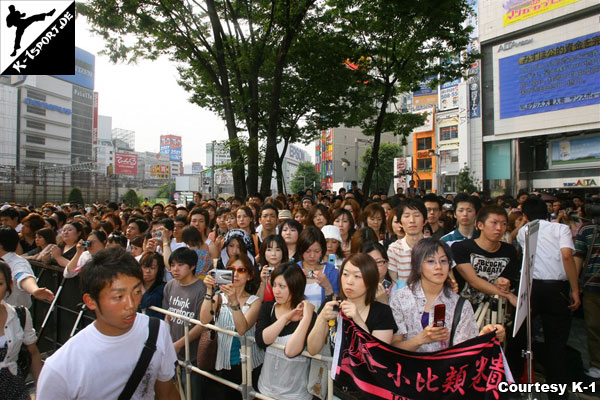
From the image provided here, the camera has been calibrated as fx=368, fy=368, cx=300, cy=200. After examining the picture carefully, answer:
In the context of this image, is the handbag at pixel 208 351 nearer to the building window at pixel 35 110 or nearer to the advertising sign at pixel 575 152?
the advertising sign at pixel 575 152

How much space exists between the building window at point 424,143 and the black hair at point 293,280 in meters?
45.4

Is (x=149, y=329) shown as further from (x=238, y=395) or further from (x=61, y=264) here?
(x=61, y=264)

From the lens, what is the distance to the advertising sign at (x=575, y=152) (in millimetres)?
31875

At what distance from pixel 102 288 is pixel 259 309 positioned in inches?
54.9

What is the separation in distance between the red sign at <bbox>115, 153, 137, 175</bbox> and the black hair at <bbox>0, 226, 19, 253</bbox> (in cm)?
6287

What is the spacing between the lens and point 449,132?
42.2 m

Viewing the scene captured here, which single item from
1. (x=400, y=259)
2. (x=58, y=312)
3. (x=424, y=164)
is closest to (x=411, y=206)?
(x=400, y=259)

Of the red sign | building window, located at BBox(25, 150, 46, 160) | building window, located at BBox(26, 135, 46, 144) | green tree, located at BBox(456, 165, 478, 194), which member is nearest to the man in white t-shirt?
green tree, located at BBox(456, 165, 478, 194)

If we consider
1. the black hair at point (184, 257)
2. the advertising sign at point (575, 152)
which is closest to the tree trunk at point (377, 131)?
the black hair at point (184, 257)

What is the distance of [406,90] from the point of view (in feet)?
46.9

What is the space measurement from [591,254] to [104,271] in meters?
5.38

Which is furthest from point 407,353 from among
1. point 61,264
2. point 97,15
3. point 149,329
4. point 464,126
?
point 464,126

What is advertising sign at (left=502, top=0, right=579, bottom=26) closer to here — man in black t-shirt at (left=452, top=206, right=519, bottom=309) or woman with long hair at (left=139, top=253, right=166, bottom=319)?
man in black t-shirt at (left=452, top=206, right=519, bottom=309)

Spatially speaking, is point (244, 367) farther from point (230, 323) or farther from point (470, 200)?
point (470, 200)
